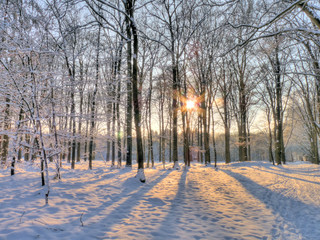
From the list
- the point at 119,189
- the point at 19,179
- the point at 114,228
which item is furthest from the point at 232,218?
the point at 19,179

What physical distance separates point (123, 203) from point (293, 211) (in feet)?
17.8

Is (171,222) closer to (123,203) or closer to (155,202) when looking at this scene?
(155,202)

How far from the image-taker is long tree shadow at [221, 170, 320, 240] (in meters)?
4.47

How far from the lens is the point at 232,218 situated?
5.00 metres

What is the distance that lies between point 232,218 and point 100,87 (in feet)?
34.7

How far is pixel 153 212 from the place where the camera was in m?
5.12

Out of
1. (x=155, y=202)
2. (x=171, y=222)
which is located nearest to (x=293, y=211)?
(x=171, y=222)

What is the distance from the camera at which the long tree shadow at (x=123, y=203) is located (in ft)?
14.0

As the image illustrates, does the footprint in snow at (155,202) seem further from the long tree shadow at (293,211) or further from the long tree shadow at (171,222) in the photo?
the long tree shadow at (293,211)

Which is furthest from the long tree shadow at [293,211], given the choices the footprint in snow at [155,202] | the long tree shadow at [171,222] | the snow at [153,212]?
the footprint in snow at [155,202]

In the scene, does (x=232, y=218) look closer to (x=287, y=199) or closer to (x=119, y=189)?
(x=287, y=199)

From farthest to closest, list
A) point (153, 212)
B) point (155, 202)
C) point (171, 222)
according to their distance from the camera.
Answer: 1. point (155, 202)
2. point (153, 212)
3. point (171, 222)

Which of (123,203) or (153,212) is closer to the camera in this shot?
(153,212)

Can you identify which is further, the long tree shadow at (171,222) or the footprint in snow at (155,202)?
the footprint in snow at (155,202)
